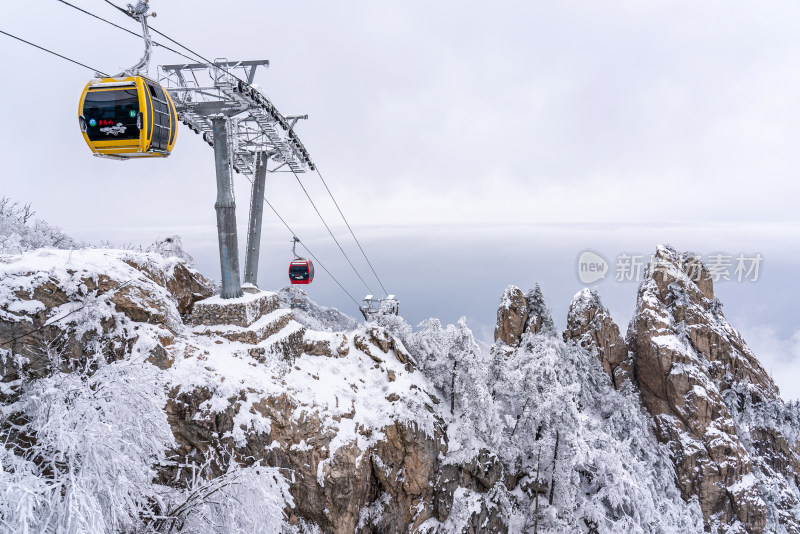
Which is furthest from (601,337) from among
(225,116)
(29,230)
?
(29,230)

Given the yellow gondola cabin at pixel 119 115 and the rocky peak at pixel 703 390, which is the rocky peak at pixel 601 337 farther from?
the yellow gondola cabin at pixel 119 115

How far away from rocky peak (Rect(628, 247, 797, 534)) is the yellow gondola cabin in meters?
45.2

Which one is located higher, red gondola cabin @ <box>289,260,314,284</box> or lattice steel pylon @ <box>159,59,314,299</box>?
lattice steel pylon @ <box>159,59,314,299</box>

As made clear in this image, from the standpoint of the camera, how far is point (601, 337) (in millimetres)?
39531

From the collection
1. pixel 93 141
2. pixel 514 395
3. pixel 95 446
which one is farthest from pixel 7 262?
pixel 514 395

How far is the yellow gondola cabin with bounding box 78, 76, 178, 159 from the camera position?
953 centimetres

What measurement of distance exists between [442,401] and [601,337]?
25.2m

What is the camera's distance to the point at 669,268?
41281 mm

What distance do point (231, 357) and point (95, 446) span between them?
9.53m

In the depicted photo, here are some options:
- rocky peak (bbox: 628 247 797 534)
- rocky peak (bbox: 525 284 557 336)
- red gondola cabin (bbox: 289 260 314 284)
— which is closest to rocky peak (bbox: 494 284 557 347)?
rocky peak (bbox: 525 284 557 336)

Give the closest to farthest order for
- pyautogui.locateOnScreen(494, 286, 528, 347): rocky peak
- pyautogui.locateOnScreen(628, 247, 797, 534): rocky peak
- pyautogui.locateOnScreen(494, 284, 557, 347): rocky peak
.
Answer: pyautogui.locateOnScreen(628, 247, 797, 534): rocky peak < pyautogui.locateOnScreen(494, 284, 557, 347): rocky peak < pyautogui.locateOnScreen(494, 286, 528, 347): rocky peak

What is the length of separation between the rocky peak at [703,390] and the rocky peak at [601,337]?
1.90 m

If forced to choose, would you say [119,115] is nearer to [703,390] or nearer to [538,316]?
[538,316]

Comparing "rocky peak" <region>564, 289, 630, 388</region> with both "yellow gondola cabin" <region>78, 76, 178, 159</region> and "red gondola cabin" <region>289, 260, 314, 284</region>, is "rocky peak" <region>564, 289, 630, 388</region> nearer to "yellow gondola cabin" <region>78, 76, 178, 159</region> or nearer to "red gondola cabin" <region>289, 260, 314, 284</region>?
"red gondola cabin" <region>289, 260, 314, 284</region>
